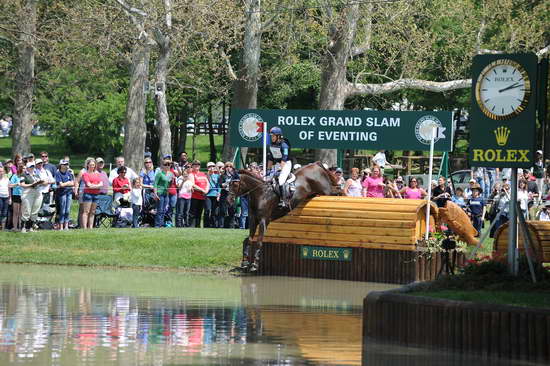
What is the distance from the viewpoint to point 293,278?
25.3 meters

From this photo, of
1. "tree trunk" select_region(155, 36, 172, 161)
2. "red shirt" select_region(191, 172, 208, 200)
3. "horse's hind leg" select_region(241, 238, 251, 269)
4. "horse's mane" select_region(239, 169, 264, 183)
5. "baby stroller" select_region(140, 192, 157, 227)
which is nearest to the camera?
"horse's hind leg" select_region(241, 238, 251, 269)

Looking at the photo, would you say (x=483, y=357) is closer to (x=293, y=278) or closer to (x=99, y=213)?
(x=293, y=278)

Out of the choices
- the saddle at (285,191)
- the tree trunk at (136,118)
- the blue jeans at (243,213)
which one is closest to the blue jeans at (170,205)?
the blue jeans at (243,213)

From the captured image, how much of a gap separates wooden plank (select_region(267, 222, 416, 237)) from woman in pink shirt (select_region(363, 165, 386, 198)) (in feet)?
14.6

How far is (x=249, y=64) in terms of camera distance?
43.3 meters

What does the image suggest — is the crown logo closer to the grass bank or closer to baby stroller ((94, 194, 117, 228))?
the grass bank

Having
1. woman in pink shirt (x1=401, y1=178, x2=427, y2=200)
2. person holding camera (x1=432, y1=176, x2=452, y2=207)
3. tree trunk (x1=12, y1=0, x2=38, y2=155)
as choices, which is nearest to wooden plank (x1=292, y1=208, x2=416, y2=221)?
person holding camera (x1=432, y1=176, x2=452, y2=207)

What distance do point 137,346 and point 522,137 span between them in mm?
5798

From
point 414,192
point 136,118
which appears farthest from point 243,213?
point 136,118

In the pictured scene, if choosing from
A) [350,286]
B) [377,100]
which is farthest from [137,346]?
[377,100]

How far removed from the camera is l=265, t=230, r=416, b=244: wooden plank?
970 inches

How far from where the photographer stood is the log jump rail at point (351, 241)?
2461cm

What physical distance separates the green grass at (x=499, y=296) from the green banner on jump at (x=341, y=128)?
15.4 metres

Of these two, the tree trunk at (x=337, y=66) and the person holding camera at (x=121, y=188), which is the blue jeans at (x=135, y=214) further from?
the tree trunk at (x=337, y=66)
